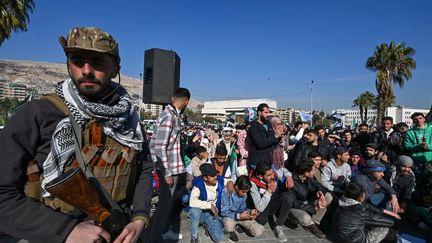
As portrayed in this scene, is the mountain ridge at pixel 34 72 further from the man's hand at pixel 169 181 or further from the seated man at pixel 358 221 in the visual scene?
the seated man at pixel 358 221

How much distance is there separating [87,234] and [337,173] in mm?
5125

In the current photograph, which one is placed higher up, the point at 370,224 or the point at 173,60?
the point at 173,60

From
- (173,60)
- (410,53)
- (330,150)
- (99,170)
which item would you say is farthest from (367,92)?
(99,170)

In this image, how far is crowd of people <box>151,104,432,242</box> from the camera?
384cm

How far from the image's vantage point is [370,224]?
12.2ft

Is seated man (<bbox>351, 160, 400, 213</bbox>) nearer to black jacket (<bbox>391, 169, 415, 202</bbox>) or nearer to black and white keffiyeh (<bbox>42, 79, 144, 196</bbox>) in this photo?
black jacket (<bbox>391, 169, 415, 202</bbox>)

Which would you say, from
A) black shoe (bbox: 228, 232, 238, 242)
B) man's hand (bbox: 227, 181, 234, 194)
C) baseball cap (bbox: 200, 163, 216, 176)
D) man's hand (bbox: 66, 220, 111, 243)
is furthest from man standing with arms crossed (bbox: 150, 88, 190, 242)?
man's hand (bbox: 66, 220, 111, 243)

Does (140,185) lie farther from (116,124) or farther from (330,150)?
(330,150)

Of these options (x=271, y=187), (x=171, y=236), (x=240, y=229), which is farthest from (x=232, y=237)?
(x=271, y=187)

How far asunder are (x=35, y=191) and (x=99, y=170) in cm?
25

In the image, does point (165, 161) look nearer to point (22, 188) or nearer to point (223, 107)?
point (22, 188)

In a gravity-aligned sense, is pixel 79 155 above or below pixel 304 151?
above

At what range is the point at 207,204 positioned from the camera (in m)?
4.04

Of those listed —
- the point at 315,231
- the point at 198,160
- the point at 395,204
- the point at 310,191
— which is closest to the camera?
the point at 315,231
